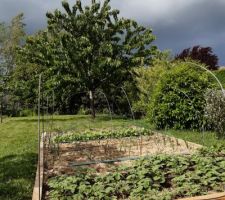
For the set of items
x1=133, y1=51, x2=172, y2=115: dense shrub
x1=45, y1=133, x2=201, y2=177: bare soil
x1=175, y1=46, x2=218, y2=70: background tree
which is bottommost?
x1=45, y1=133, x2=201, y2=177: bare soil

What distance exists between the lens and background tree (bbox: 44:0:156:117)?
16578mm

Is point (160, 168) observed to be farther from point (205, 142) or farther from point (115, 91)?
point (115, 91)

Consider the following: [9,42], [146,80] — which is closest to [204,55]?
[146,80]

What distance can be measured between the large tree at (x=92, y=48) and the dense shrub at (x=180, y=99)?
5258 mm

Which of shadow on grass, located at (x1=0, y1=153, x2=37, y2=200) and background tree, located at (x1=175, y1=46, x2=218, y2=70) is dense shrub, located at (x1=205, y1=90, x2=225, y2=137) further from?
background tree, located at (x1=175, y1=46, x2=218, y2=70)

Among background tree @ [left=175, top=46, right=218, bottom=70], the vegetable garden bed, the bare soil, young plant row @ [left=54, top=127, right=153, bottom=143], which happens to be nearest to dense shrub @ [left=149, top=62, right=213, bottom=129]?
young plant row @ [left=54, top=127, right=153, bottom=143]

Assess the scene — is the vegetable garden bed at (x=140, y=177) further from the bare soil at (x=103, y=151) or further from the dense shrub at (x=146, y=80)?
the dense shrub at (x=146, y=80)

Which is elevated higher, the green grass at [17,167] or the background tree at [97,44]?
the background tree at [97,44]

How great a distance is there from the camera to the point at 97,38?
1748cm

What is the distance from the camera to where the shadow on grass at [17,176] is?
504cm

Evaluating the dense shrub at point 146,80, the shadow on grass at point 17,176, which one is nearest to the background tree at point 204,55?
the dense shrub at point 146,80

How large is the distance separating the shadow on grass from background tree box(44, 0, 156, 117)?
911cm

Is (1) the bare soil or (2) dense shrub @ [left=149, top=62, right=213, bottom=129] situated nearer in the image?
(1) the bare soil

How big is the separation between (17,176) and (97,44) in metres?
12.1
